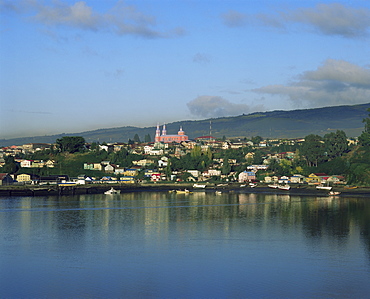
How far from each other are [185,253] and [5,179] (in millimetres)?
64882

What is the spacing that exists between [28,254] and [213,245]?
1172cm

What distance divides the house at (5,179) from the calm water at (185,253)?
36.3 m

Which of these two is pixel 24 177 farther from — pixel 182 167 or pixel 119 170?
pixel 182 167

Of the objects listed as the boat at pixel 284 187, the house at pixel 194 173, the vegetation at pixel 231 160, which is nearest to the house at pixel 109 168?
the vegetation at pixel 231 160

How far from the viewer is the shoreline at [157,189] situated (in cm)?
8006

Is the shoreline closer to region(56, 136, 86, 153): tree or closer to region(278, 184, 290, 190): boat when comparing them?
region(278, 184, 290, 190): boat

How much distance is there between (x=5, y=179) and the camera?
89688 mm

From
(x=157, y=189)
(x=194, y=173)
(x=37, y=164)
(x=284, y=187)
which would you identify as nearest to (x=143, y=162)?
(x=194, y=173)

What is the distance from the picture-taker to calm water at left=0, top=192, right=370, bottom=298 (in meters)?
24.8

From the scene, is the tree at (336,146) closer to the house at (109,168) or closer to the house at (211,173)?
the house at (211,173)

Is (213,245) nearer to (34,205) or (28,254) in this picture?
(28,254)

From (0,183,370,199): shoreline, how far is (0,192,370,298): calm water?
84.6 feet

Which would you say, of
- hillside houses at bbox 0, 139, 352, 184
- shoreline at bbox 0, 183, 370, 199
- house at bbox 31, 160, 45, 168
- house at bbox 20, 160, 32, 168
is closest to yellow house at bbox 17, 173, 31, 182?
hillside houses at bbox 0, 139, 352, 184

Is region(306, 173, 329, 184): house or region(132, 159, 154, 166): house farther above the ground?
region(132, 159, 154, 166): house
